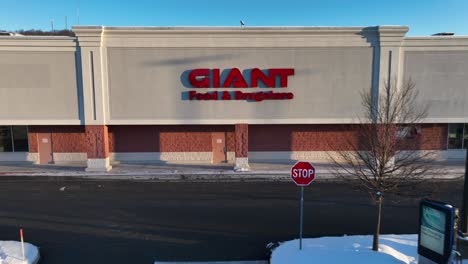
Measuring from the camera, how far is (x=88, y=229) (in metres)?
10.2

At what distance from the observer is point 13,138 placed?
20.6 meters

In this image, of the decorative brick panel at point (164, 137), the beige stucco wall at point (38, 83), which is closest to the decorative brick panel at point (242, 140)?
the decorative brick panel at point (164, 137)

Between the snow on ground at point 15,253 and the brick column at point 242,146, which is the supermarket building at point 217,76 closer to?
the brick column at point 242,146

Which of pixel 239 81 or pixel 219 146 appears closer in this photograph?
pixel 239 81

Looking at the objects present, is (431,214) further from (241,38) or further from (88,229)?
(241,38)

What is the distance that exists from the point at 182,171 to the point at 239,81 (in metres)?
6.05

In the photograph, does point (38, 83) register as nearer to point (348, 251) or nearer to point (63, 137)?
point (63, 137)

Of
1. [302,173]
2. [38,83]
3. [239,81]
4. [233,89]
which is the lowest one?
[302,173]

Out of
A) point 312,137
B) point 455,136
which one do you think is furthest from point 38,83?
point 455,136

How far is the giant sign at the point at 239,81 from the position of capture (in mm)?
18375

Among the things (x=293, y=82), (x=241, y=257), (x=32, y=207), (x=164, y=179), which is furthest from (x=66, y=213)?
(x=293, y=82)

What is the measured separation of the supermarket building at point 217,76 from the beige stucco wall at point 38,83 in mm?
56

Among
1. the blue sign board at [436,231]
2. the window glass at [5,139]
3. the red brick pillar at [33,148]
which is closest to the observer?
the blue sign board at [436,231]

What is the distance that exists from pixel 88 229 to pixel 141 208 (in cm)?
230
